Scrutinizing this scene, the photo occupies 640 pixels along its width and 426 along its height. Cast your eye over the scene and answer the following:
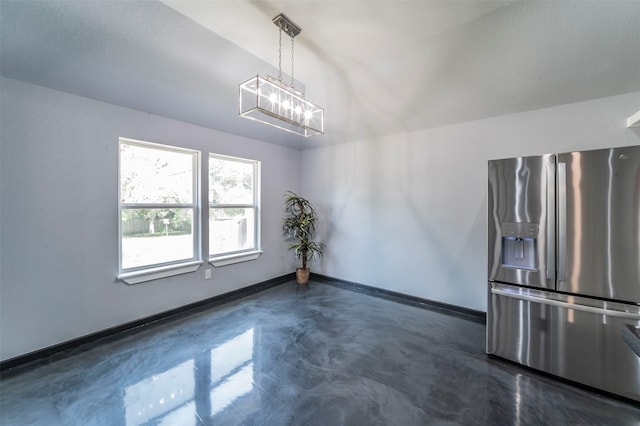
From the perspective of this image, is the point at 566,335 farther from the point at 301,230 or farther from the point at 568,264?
the point at 301,230

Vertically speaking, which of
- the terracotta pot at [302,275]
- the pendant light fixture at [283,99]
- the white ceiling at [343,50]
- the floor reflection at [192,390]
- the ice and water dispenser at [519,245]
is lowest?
the floor reflection at [192,390]

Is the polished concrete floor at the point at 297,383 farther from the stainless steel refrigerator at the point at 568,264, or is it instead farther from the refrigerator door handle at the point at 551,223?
the refrigerator door handle at the point at 551,223

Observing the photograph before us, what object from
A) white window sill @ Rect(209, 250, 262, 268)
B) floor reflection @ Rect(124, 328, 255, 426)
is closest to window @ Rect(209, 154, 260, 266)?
white window sill @ Rect(209, 250, 262, 268)

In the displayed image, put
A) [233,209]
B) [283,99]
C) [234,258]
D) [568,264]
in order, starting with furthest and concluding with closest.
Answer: [233,209], [234,258], [568,264], [283,99]

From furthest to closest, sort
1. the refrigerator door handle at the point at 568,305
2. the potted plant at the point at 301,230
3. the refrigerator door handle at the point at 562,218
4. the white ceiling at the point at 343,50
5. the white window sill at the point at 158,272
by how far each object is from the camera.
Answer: the potted plant at the point at 301,230 < the white window sill at the point at 158,272 < the refrigerator door handle at the point at 562,218 < the refrigerator door handle at the point at 568,305 < the white ceiling at the point at 343,50

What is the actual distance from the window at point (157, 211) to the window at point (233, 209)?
0.27m

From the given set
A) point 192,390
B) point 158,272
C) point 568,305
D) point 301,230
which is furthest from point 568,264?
point 158,272

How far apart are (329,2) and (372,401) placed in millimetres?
2822

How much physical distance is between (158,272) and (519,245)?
392 cm

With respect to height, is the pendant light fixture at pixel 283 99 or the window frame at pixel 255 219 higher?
the pendant light fixture at pixel 283 99

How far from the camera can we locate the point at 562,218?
2.03m

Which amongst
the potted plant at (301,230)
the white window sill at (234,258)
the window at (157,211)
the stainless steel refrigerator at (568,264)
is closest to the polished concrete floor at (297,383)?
the stainless steel refrigerator at (568,264)

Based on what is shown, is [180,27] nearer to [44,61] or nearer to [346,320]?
[44,61]

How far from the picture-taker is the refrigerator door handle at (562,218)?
2.02 metres
